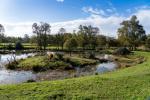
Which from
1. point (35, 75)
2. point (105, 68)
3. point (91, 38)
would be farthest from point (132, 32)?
point (35, 75)

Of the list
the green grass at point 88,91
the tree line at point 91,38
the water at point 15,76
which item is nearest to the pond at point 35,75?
the water at point 15,76

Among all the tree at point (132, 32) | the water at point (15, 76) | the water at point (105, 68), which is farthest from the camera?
the tree at point (132, 32)

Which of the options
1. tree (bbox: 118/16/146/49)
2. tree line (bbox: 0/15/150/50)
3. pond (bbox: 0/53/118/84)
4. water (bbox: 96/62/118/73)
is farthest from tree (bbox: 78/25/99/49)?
pond (bbox: 0/53/118/84)

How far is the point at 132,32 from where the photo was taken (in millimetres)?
109250

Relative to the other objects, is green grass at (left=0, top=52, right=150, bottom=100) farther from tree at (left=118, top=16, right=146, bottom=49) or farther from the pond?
tree at (left=118, top=16, right=146, bottom=49)

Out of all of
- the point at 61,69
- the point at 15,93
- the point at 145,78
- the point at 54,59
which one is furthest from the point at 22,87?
the point at 54,59

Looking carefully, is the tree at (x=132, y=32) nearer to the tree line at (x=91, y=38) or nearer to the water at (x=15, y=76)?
the tree line at (x=91, y=38)

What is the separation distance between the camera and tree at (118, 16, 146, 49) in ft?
355

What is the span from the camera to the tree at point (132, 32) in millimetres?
108188

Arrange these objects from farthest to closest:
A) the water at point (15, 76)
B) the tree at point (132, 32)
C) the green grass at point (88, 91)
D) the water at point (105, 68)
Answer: the tree at point (132, 32), the water at point (105, 68), the water at point (15, 76), the green grass at point (88, 91)

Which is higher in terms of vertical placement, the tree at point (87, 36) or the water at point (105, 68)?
the tree at point (87, 36)

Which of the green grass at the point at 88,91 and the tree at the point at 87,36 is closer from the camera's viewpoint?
the green grass at the point at 88,91

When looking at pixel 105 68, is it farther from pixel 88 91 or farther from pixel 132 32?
pixel 132 32

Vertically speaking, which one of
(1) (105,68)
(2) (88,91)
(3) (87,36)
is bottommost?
(1) (105,68)
